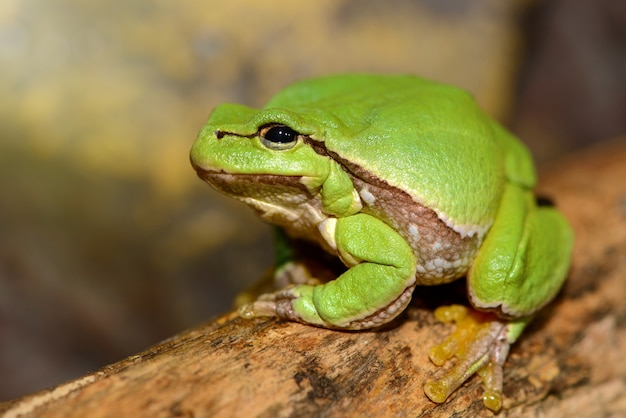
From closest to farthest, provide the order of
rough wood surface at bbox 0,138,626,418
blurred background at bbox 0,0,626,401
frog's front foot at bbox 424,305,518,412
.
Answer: rough wood surface at bbox 0,138,626,418 < frog's front foot at bbox 424,305,518,412 < blurred background at bbox 0,0,626,401

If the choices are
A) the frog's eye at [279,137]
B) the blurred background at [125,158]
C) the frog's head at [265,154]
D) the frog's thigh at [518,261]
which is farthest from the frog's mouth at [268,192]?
the blurred background at [125,158]

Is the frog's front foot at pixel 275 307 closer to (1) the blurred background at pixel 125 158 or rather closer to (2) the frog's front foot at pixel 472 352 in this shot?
(2) the frog's front foot at pixel 472 352

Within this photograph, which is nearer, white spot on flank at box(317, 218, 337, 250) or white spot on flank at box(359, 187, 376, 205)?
white spot on flank at box(359, 187, 376, 205)

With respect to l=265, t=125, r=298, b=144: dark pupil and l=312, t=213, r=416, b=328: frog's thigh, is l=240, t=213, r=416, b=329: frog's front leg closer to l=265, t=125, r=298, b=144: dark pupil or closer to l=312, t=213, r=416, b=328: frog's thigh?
l=312, t=213, r=416, b=328: frog's thigh

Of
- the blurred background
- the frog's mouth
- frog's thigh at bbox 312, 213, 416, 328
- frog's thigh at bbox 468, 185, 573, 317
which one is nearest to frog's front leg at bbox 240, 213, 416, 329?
frog's thigh at bbox 312, 213, 416, 328

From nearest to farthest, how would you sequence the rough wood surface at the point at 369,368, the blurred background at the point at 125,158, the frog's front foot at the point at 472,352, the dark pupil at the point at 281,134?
the rough wood surface at the point at 369,368 < the dark pupil at the point at 281,134 < the frog's front foot at the point at 472,352 < the blurred background at the point at 125,158

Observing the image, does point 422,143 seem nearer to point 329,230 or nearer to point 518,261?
point 329,230
